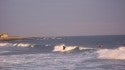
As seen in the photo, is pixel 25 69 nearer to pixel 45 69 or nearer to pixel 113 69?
pixel 45 69

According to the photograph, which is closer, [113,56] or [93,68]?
[93,68]

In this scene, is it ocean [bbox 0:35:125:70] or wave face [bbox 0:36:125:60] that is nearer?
ocean [bbox 0:35:125:70]

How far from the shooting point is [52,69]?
75.0 ft

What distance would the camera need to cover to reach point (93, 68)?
23.2 meters

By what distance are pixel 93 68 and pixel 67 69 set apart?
1901 millimetres

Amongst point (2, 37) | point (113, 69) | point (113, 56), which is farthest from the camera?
point (2, 37)

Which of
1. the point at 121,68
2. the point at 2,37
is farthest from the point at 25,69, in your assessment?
the point at 2,37

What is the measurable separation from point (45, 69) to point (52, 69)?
0.49m

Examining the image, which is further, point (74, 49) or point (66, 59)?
point (74, 49)

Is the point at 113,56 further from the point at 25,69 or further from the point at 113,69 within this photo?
the point at 25,69

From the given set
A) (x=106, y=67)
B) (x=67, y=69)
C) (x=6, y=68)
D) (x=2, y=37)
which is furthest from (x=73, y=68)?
(x=2, y=37)

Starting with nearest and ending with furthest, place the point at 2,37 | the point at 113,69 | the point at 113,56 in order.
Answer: the point at 113,69, the point at 113,56, the point at 2,37

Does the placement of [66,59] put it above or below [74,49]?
above

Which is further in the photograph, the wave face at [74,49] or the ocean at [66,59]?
the wave face at [74,49]
